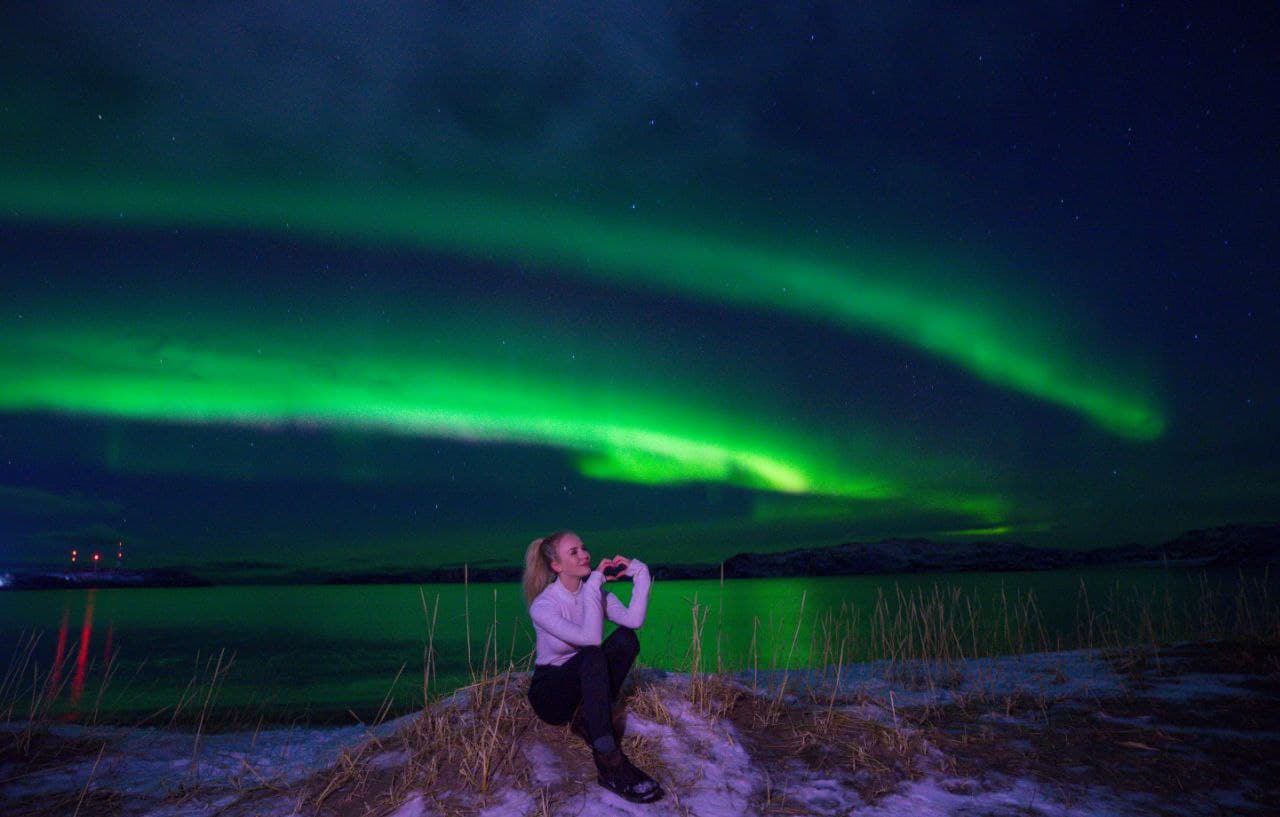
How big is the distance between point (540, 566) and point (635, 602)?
0.81 metres

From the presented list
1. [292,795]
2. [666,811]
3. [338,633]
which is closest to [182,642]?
[338,633]

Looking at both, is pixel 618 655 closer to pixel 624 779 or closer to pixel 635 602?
pixel 635 602

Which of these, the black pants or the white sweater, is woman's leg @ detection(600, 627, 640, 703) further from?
the white sweater

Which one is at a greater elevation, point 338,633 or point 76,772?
point 76,772

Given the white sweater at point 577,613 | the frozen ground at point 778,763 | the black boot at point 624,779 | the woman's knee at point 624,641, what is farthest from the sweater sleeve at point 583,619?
the frozen ground at point 778,763

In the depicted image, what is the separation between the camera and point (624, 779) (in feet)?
15.2

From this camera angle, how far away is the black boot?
4.59 metres

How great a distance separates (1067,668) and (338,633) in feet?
114

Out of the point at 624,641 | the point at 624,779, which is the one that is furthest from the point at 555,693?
the point at 624,779

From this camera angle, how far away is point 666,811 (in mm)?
4570

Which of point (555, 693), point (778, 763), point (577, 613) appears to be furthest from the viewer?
point (778, 763)

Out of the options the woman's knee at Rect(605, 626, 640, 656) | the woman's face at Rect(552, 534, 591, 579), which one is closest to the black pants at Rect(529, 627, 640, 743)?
the woman's knee at Rect(605, 626, 640, 656)

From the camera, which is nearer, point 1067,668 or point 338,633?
point 1067,668

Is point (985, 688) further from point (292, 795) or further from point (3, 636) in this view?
point (3, 636)
